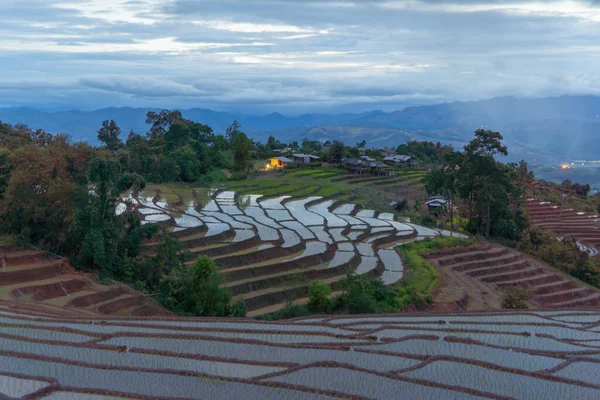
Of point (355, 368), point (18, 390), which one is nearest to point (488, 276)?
point (355, 368)

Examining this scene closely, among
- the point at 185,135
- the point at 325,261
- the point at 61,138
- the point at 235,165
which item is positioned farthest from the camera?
the point at 185,135

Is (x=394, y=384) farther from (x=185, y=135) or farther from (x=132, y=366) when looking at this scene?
(x=185, y=135)

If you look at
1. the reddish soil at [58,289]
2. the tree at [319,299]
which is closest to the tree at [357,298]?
the tree at [319,299]

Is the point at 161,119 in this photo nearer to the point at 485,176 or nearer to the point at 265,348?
the point at 485,176

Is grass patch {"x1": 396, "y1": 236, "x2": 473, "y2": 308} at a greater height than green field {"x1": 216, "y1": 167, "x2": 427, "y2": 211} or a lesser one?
lesser

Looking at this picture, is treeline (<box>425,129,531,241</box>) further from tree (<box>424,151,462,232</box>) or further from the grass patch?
the grass patch

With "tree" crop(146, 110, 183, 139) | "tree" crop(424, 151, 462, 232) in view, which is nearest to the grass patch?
"tree" crop(424, 151, 462, 232)
